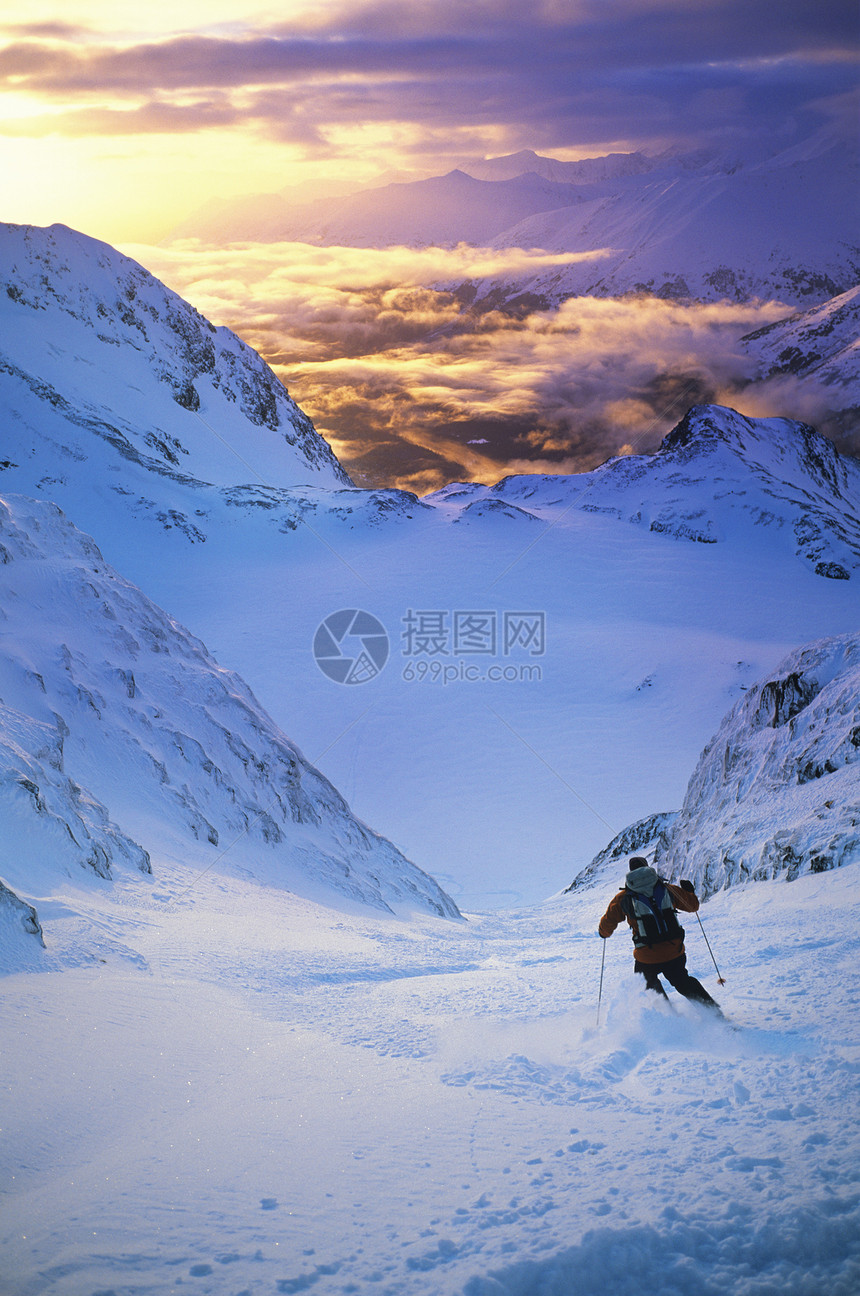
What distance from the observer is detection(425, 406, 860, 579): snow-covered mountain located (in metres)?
83.1

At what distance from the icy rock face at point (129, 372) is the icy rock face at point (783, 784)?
74.3 m

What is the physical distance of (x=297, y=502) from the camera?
7881cm

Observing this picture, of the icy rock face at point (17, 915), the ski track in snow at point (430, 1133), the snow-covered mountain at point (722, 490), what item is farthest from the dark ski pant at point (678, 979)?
the snow-covered mountain at point (722, 490)

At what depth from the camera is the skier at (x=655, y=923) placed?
574 cm

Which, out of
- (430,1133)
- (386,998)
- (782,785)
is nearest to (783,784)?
(782,785)

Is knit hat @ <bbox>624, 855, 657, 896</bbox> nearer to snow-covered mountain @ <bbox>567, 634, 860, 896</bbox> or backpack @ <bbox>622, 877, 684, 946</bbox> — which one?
backpack @ <bbox>622, 877, 684, 946</bbox>

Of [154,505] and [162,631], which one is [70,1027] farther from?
[154,505]

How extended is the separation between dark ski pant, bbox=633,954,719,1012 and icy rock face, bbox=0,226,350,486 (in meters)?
80.6

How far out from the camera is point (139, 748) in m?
13.4

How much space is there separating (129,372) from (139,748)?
337 feet

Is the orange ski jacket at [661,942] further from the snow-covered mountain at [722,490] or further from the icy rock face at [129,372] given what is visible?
the icy rock face at [129,372]

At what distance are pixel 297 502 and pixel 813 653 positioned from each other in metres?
69.5

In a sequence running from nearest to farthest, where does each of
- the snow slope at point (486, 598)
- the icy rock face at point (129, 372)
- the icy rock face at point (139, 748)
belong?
the icy rock face at point (139, 748)
the snow slope at point (486, 598)
the icy rock face at point (129, 372)

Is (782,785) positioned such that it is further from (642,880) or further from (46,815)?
→ (46,815)
